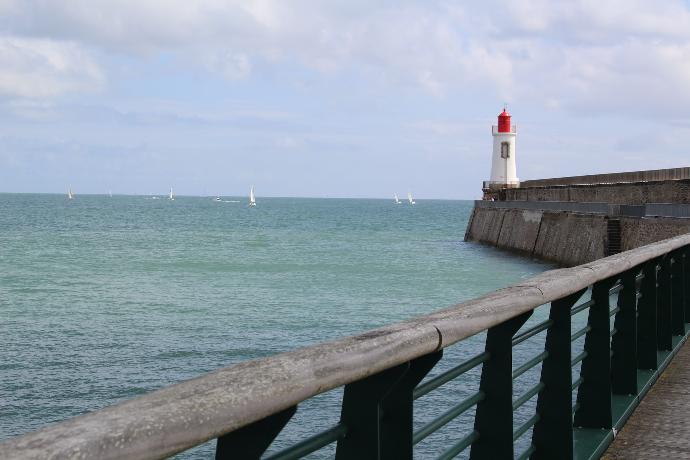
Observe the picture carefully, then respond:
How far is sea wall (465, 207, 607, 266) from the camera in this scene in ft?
104

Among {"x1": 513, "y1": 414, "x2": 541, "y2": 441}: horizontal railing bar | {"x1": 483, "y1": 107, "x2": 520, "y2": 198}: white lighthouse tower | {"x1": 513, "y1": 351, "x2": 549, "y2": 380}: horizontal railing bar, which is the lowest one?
{"x1": 513, "y1": 414, "x2": 541, "y2": 441}: horizontal railing bar

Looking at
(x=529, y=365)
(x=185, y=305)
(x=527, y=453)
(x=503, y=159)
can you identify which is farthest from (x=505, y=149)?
(x=529, y=365)

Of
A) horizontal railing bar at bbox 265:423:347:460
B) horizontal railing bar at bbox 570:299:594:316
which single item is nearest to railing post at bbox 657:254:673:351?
horizontal railing bar at bbox 570:299:594:316

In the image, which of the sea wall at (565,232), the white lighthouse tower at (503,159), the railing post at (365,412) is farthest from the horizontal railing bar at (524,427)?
the white lighthouse tower at (503,159)

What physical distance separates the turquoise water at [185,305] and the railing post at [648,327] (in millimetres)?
4745

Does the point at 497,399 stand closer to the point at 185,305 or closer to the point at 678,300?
the point at 678,300

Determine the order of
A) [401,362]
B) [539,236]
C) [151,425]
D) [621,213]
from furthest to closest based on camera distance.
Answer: [539,236] < [621,213] < [401,362] < [151,425]

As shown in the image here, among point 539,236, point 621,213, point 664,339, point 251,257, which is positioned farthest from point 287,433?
point 251,257

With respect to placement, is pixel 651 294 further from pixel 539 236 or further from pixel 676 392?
pixel 539 236

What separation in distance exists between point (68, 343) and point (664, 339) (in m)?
14.8

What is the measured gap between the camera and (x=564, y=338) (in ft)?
11.7

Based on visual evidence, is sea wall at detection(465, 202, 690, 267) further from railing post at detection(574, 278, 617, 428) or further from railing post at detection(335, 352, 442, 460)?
railing post at detection(335, 352, 442, 460)

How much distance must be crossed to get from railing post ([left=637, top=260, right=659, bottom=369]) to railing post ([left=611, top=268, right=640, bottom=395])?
655mm

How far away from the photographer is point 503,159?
197 ft
